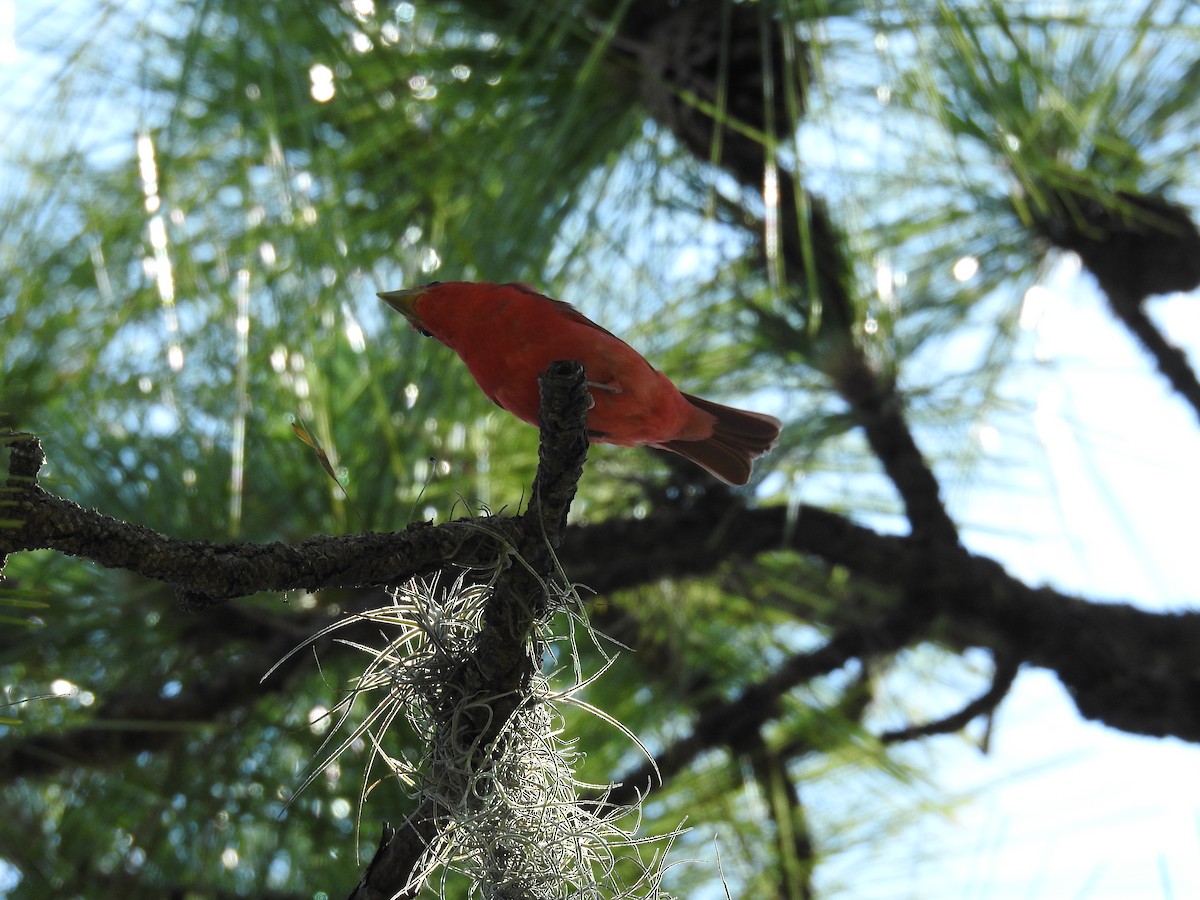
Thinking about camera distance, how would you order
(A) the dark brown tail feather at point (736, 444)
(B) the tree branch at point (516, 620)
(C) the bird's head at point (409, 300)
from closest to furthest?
(B) the tree branch at point (516, 620) → (C) the bird's head at point (409, 300) → (A) the dark brown tail feather at point (736, 444)

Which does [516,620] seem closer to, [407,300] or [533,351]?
[533,351]

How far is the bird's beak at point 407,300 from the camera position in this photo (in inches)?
71.2

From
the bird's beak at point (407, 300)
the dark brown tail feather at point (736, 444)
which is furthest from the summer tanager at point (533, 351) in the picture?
the dark brown tail feather at point (736, 444)

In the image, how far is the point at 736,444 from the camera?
2.21 m

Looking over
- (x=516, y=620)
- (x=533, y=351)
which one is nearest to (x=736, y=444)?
(x=533, y=351)

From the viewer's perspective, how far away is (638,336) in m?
2.71

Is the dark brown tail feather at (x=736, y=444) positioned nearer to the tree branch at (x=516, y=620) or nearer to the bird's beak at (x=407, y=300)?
the bird's beak at (x=407, y=300)

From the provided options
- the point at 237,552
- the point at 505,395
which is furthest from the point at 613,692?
the point at 237,552

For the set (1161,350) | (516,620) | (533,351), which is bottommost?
(516,620)

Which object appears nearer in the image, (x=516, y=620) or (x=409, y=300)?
(x=516, y=620)

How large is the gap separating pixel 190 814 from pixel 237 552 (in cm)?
156

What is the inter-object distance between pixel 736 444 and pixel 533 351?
0.69 m

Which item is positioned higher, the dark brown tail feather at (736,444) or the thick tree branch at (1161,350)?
the thick tree branch at (1161,350)

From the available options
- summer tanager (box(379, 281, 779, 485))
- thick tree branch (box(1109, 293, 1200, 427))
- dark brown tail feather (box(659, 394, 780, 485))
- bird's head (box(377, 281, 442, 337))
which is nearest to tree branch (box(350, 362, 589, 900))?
summer tanager (box(379, 281, 779, 485))
